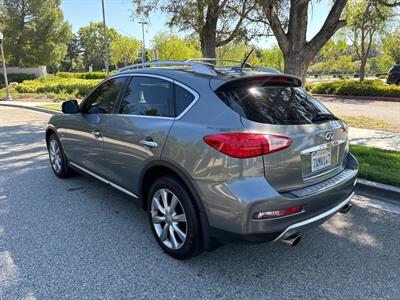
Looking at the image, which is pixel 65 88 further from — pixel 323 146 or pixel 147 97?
pixel 323 146

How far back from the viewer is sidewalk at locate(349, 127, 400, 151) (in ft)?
25.2

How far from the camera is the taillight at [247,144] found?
2.66 metres

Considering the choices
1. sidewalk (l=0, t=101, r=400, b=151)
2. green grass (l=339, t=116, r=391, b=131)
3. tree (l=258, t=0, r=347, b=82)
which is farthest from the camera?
green grass (l=339, t=116, r=391, b=131)

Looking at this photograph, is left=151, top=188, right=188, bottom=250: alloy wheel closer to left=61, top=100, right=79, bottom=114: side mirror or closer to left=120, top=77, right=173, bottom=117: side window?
left=120, top=77, right=173, bottom=117: side window

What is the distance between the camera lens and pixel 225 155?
106 inches

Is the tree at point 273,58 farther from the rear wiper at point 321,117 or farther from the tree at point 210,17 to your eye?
the rear wiper at point 321,117


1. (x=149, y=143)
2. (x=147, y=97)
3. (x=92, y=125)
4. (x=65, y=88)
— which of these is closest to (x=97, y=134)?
(x=92, y=125)

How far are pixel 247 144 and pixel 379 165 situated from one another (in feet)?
A: 12.9

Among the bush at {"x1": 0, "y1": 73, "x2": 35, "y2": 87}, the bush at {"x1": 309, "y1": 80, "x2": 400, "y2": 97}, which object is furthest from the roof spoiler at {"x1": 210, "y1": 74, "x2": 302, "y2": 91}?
the bush at {"x1": 0, "y1": 73, "x2": 35, "y2": 87}

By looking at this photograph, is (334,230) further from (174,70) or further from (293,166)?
(174,70)

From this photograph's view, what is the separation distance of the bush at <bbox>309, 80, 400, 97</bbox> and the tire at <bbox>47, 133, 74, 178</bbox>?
683 inches

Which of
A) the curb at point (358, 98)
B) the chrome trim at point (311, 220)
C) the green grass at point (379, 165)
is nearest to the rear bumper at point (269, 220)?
the chrome trim at point (311, 220)

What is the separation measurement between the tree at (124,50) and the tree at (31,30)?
28320mm

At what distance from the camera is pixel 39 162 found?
22.1 feet
